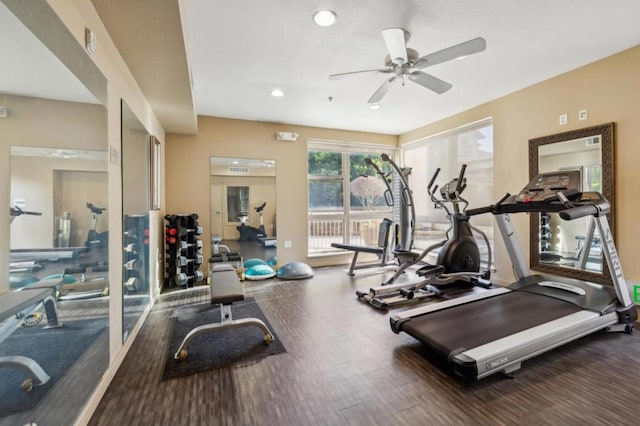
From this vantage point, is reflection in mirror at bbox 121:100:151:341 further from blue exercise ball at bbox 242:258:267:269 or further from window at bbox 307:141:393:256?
window at bbox 307:141:393:256

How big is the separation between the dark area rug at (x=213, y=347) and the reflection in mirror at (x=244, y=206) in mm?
1937

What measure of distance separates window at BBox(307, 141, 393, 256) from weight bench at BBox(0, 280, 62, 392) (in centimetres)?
436

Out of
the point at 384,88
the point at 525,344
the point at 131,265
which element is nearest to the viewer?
the point at 525,344

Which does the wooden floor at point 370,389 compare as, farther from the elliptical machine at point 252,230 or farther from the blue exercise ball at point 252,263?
the elliptical machine at point 252,230

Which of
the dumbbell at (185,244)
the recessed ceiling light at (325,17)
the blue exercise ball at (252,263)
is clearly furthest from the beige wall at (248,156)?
the recessed ceiling light at (325,17)

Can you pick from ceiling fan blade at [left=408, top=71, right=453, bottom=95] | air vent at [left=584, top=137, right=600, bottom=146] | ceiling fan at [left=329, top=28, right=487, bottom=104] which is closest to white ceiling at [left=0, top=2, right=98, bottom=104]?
ceiling fan at [left=329, top=28, right=487, bottom=104]

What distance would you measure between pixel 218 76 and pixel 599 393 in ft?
13.9

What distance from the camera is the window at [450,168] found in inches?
175

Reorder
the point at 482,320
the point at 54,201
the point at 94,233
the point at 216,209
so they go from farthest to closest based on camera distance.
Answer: the point at 216,209, the point at 482,320, the point at 94,233, the point at 54,201

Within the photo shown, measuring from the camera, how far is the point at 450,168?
5.06 m

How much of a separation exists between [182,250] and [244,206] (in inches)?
49.0

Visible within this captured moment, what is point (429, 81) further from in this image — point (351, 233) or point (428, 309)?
point (351, 233)

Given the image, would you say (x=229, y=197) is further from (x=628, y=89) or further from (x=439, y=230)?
(x=628, y=89)


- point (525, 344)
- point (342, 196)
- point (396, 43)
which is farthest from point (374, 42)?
point (342, 196)
